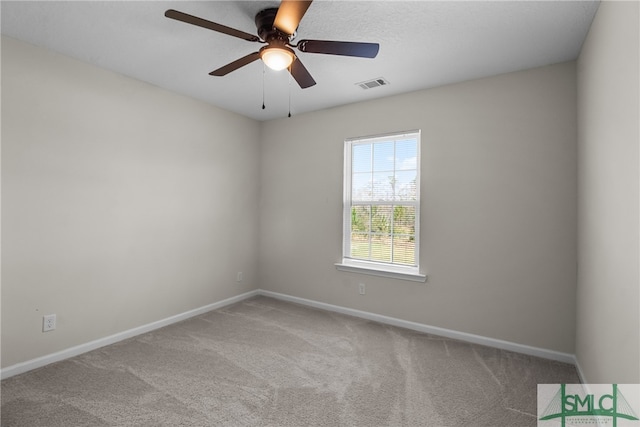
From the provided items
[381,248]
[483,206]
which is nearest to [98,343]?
[381,248]

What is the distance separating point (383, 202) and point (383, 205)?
0.12 ft

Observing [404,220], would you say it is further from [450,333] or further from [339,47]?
[339,47]

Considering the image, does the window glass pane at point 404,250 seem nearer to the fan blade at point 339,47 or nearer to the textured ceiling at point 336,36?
the textured ceiling at point 336,36

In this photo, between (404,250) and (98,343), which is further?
(404,250)

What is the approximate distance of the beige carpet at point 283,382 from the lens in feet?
6.55

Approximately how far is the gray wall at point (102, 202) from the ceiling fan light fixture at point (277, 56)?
1.89m

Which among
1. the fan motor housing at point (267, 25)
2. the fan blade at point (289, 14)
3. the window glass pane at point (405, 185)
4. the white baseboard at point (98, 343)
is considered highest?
the fan motor housing at point (267, 25)

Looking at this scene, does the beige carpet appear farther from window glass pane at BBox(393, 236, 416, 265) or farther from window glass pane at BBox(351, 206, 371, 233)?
window glass pane at BBox(351, 206, 371, 233)

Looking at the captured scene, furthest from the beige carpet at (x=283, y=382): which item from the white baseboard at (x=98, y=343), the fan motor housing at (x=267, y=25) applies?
the fan motor housing at (x=267, y=25)

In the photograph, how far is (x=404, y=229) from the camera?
3.61m

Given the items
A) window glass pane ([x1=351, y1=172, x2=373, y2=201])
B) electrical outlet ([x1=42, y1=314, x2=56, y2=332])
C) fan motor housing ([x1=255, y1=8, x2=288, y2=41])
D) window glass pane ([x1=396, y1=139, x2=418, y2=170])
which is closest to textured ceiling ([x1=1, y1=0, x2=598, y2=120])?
fan motor housing ([x1=255, y1=8, x2=288, y2=41])

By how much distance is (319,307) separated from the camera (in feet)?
13.5

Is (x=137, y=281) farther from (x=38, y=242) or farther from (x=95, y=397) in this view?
(x=95, y=397)

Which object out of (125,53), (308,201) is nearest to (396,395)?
(308,201)
